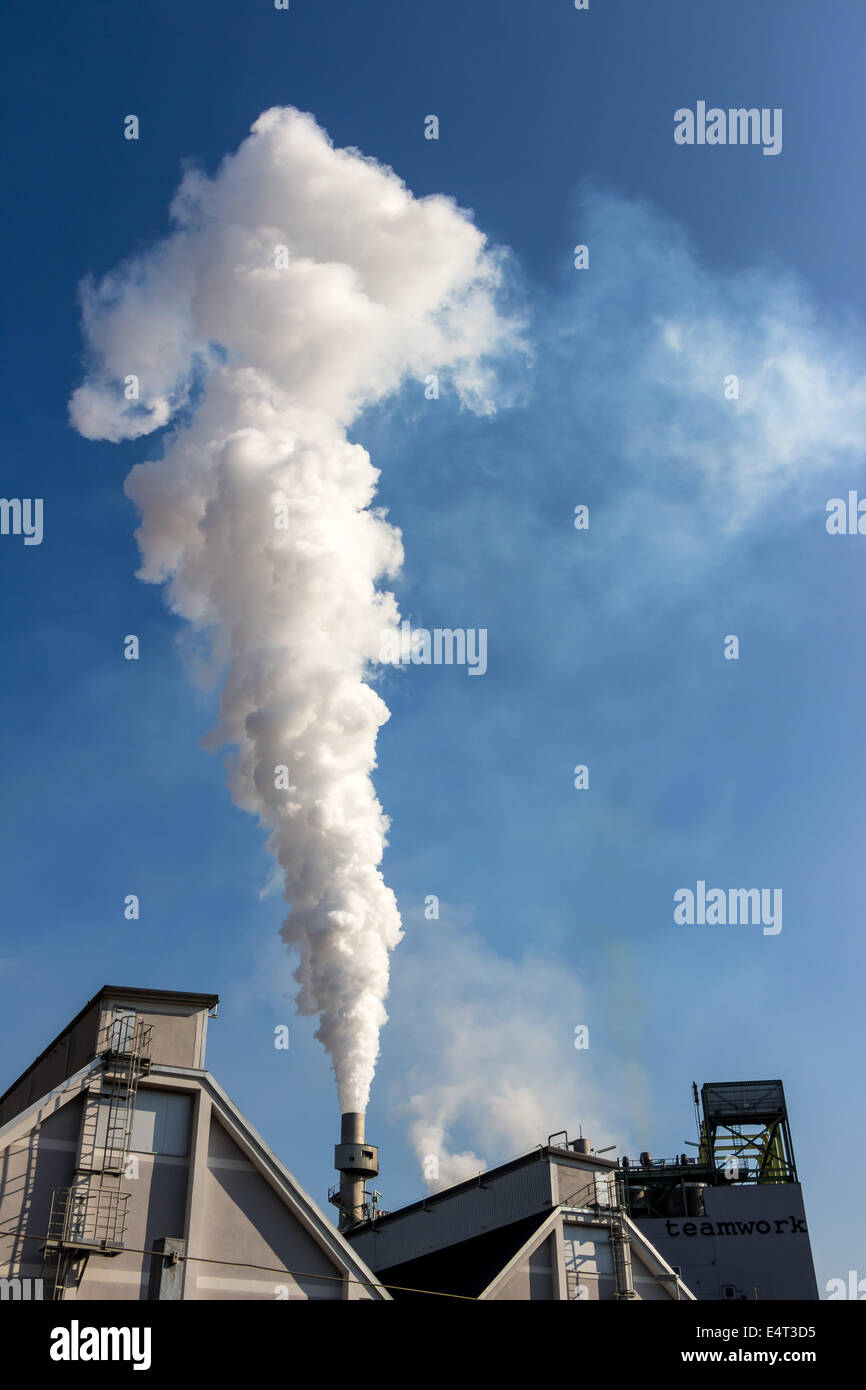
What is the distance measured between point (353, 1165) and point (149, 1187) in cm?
2496

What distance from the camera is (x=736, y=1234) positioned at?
59469mm

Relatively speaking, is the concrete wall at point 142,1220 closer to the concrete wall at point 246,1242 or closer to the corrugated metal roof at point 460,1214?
the concrete wall at point 246,1242

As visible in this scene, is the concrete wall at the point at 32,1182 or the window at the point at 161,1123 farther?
the window at the point at 161,1123

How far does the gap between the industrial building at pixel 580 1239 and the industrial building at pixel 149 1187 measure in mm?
3232

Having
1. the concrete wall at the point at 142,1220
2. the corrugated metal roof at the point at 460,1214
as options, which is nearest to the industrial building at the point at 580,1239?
the corrugated metal roof at the point at 460,1214

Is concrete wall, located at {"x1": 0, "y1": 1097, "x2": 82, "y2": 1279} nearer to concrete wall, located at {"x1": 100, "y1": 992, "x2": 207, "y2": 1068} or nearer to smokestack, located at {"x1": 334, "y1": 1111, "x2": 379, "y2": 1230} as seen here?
concrete wall, located at {"x1": 100, "y1": 992, "x2": 207, "y2": 1068}

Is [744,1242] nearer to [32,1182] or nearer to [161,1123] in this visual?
[161,1123]

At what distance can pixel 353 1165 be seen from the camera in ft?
155

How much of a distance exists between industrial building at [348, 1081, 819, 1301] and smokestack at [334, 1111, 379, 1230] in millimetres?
3099

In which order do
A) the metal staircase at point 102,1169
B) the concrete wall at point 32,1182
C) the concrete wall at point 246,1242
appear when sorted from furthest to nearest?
1. the concrete wall at point 246,1242
2. the metal staircase at point 102,1169
3. the concrete wall at point 32,1182

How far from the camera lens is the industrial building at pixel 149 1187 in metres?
22.8

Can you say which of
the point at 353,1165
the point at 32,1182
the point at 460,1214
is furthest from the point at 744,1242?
the point at 32,1182
